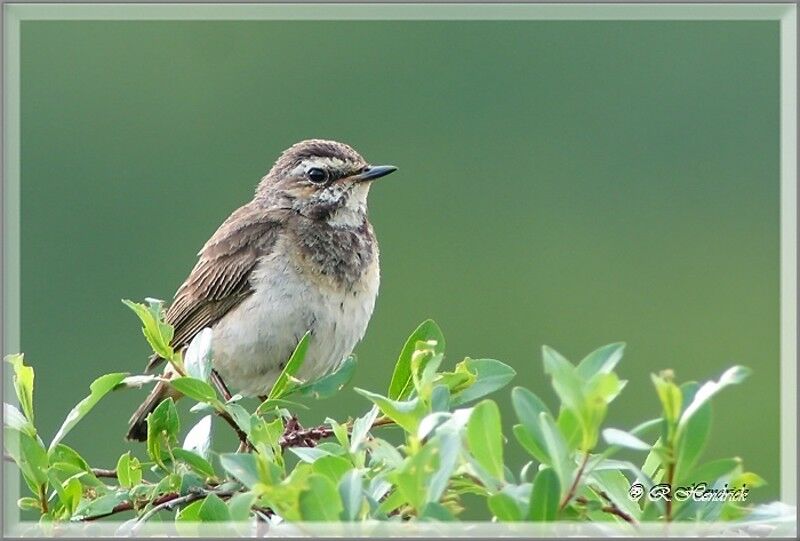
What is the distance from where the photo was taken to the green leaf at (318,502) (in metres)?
1.69

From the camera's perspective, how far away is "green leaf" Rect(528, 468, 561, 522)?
168 cm

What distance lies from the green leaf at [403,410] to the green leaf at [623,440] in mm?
384

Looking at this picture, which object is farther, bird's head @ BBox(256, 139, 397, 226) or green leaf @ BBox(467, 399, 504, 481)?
bird's head @ BBox(256, 139, 397, 226)

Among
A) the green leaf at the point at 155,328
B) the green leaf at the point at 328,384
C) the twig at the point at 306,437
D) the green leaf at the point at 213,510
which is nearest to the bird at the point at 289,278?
the twig at the point at 306,437

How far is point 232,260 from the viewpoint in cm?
479

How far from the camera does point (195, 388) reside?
7.29 ft

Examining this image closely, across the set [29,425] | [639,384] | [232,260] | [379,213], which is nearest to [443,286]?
[379,213]

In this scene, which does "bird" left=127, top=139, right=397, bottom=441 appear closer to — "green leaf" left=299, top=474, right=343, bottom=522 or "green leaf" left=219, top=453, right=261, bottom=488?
"green leaf" left=219, top=453, right=261, bottom=488

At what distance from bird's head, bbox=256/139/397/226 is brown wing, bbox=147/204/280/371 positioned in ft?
0.45

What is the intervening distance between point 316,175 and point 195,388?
9.11 ft

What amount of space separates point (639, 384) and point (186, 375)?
717 centimetres

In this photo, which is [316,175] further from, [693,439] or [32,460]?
[693,439]

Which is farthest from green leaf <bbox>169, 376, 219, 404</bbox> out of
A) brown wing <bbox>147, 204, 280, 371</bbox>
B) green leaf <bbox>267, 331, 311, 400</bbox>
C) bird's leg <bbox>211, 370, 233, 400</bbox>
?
brown wing <bbox>147, 204, 280, 371</bbox>

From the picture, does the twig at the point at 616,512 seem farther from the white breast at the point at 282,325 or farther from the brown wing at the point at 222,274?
the brown wing at the point at 222,274
